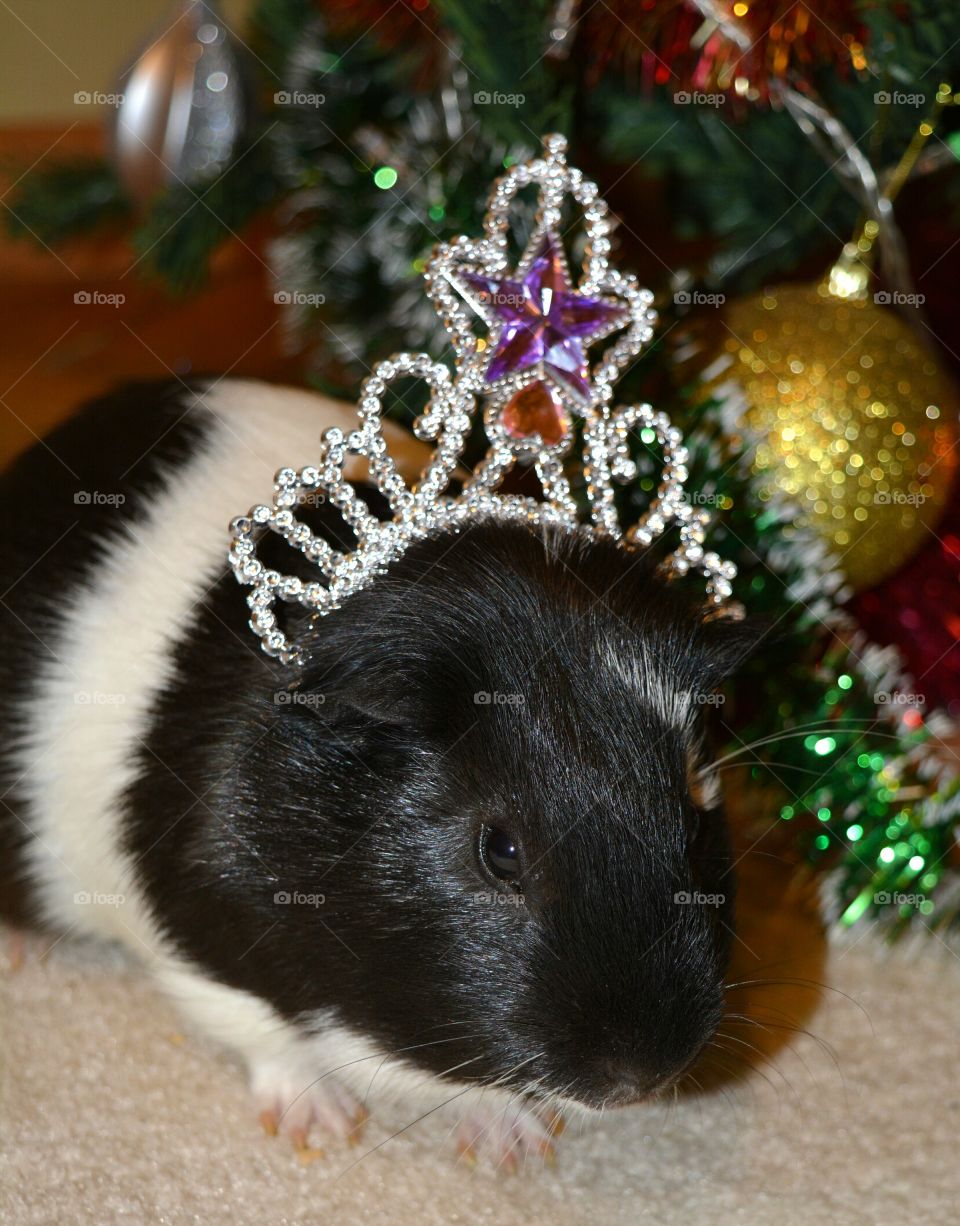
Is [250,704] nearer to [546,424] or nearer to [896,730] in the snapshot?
[546,424]

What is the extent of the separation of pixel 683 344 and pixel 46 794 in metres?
0.80

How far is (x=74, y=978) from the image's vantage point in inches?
54.7

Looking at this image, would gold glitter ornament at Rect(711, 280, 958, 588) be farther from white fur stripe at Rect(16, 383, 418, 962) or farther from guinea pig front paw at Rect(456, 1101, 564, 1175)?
guinea pig front paw at Rect(456, 1101, 564, 1175)

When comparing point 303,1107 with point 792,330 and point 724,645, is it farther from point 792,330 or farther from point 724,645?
point 792,330

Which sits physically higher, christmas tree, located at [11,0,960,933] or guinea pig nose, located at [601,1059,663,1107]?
christmas tree, located at [11,0,960,933]

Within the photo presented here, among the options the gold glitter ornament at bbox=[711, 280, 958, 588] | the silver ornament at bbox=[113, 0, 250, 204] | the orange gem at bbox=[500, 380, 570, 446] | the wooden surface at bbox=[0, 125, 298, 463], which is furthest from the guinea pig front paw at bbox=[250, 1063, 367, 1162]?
the wooden surface at bbox=[0, 125, 298, 463]

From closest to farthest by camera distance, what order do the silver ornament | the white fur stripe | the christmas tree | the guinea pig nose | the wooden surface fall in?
the guinea pig nose < the white fur stripe < the christmas tree < the silver ornament < the wooden surface

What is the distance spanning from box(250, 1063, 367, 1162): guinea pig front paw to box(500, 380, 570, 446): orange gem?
0.59 metres

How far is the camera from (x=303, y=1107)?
3.97ft

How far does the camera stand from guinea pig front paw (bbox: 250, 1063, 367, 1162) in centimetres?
120

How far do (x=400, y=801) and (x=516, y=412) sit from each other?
0.36 metres

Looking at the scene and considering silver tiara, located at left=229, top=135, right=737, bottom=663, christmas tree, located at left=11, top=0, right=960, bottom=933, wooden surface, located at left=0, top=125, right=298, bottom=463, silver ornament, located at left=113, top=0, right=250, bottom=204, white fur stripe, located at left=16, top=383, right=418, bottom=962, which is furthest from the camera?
wooden surface, located at left=0, top=125, right=298, bottom=463

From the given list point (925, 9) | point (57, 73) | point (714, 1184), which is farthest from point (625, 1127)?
point (57, 73)

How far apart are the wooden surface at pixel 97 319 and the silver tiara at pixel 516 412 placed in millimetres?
1455
